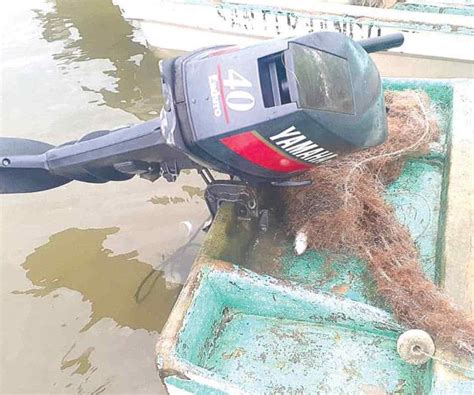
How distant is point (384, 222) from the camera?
83.7 inches

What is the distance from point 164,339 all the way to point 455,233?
1.02 metres

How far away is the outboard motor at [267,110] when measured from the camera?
168 centimetres

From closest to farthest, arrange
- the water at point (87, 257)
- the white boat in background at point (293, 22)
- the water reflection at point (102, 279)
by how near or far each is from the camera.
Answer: the water at point (87, 257) < the water reflection at point (102, 279) < the white boat in background at point (293, 22)

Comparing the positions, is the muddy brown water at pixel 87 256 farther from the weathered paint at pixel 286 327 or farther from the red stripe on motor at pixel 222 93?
the red stripe on motor at pixel 222 93

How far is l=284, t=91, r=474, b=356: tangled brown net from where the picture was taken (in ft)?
5.57

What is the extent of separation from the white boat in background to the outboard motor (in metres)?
2.59

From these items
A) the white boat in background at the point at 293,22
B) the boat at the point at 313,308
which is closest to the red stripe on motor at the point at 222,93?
the boat at the point at 313,308

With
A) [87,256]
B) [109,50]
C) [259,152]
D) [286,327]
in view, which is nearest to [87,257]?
[87,256]

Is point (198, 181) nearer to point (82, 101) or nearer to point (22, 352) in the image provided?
point (22, 352)

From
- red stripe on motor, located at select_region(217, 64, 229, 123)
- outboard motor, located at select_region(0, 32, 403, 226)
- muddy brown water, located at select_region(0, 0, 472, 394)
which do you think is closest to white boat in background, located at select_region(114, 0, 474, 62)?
muddy brown water, located at select_region(0, 0, 472, 394)

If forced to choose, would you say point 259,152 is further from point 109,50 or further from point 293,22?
point 109,50

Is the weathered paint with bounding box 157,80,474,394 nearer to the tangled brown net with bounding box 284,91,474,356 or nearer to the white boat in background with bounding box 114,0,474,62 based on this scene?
the tangled brown net with bounding box 284,91,474,356

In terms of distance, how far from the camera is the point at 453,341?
1.60 meters

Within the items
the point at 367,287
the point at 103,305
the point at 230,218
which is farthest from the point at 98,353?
the point at 367,287
